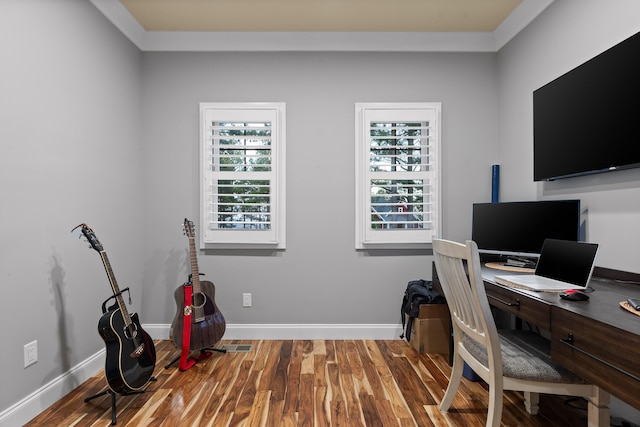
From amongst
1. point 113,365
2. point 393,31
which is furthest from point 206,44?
point 113,365

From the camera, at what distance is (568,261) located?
1.76 meters

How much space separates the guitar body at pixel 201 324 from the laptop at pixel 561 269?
1.98 m

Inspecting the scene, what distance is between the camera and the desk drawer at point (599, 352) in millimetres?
1071

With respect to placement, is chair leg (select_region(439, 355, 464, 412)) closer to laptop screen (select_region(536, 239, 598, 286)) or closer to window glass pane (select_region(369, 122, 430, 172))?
laptop screen (select_region(536, 239, 598, 286))

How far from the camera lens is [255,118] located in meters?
3.11

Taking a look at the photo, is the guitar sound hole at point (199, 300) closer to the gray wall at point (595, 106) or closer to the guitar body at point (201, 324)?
the guitar body at point (201, 324)

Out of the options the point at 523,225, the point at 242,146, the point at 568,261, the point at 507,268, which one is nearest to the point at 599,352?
the point at 568,261

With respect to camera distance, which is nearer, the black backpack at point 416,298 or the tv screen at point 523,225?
the tv screen at point 523,225

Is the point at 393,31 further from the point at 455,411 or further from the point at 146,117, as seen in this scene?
the point at 455,411

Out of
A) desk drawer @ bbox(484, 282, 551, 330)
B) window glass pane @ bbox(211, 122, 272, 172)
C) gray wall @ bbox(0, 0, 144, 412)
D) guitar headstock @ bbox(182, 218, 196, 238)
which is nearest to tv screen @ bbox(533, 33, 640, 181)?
desk drawer @ bbox(484, 282, 551, 330)

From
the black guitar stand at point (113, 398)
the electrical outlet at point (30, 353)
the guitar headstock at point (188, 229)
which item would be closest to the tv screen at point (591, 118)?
the guitar headstock at point (188, 229)

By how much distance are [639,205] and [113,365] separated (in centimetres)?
288

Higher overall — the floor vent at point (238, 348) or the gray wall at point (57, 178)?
the gray wall at point (57, 178)

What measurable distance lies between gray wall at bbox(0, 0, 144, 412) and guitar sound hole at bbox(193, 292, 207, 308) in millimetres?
646
